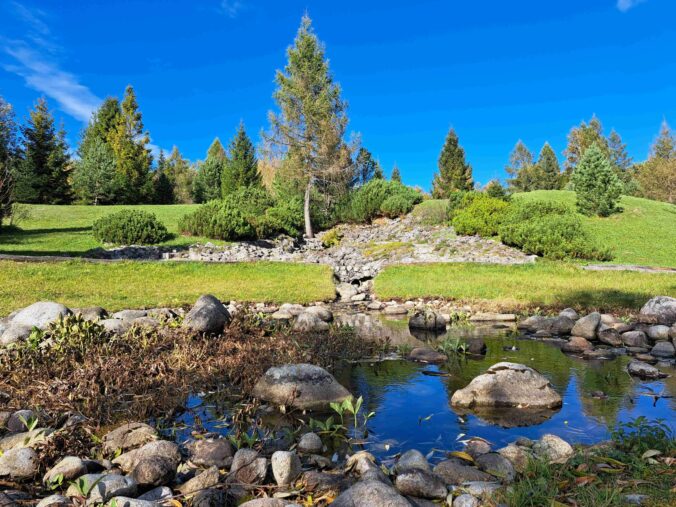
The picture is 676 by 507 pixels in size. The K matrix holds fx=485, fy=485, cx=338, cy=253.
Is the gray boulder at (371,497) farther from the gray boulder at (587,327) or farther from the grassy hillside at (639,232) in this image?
the grassy hillside at (639,232)

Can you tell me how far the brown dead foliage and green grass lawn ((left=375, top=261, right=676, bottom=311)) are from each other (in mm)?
6356

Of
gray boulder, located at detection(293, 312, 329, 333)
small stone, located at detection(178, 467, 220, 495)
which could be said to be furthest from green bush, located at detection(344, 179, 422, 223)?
small stone, located at detection(178, 467, 220, 495)

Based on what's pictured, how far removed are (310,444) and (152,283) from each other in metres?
12.2

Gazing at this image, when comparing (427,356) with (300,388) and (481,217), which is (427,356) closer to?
(300,388)

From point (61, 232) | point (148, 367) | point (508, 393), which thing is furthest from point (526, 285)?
point (61, 232)

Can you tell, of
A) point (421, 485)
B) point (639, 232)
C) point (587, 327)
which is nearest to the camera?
point (421, 485)

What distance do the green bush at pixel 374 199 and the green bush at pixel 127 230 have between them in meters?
16.0

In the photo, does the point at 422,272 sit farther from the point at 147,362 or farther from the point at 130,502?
the point at 130,502

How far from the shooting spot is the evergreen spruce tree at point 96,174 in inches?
1628

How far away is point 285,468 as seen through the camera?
4051 millimetres

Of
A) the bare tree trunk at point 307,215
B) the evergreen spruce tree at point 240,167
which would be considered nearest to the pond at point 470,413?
the bare tree trunk at point 307,215

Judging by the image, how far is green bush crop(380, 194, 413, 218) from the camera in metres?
35.6

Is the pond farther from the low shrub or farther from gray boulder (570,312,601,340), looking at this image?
the low shrub

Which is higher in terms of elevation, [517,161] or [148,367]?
[517,161]
